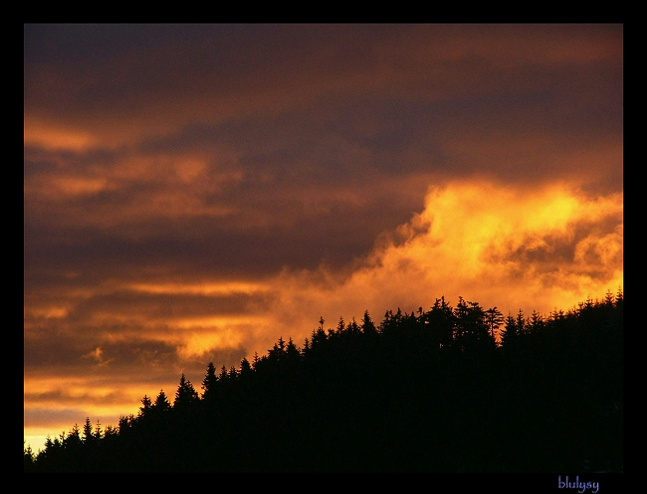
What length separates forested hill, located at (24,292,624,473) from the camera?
105 meters

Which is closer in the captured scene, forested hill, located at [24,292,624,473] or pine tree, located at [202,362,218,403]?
forested hill, located at [24,292,624,473]

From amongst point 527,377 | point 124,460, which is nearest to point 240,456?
point 124,460

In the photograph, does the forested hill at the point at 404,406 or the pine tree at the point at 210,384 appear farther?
the pine tree at the point at 210,384

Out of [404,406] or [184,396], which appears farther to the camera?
[184,396]

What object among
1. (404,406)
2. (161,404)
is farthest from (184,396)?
(404,406)

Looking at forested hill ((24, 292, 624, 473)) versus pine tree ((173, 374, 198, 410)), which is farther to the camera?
pine tree ((173, 374, 198, 410))

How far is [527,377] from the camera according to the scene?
113m

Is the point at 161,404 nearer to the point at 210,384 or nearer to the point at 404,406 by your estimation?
the point at 210,384

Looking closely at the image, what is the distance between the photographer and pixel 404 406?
123 metres

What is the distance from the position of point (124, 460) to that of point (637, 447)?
10371cm

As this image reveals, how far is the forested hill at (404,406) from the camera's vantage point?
105438 millimetres

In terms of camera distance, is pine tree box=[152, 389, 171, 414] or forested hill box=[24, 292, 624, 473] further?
pine tree box=[152, 389, 171, 414]

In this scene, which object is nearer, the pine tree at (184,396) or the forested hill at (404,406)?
the forested hill at (404,406)
